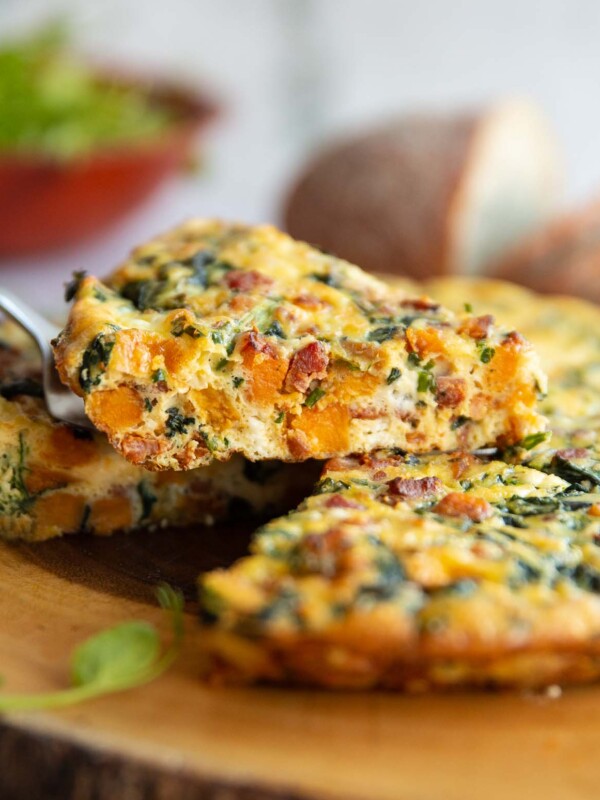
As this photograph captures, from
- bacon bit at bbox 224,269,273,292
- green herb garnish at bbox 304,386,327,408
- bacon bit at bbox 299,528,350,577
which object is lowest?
bacon bit at bbox 299,528,350,577

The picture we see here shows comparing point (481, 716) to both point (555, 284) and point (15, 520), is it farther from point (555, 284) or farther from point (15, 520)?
point (555, 284)

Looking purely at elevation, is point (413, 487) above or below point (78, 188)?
above

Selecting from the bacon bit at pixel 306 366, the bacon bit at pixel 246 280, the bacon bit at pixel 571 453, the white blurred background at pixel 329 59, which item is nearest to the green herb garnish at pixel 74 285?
the bacon bit at pixel 246 280

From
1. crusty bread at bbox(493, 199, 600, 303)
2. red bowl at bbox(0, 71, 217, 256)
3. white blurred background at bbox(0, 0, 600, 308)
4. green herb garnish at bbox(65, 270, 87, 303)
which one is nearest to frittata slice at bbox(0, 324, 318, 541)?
green herb garnish at bbox(65, 270, 87, 303)

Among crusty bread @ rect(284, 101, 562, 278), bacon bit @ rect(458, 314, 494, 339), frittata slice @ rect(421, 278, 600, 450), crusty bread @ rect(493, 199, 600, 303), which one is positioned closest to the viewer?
bacon bit @ rect(458, 314, 494, 339)

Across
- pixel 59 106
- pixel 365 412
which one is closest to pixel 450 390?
pixel 365 412

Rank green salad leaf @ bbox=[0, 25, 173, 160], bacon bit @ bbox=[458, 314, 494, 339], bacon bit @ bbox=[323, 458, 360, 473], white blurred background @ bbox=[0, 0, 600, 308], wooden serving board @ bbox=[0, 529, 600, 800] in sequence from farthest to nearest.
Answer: white blurred background @ bbox=[0, 0, 600, 308]
green salad leaf @ bbox=[0, 25, 173, 160]
bacon bit @ bbox=[458, 314, 494, 339]
bacon bit @ bbox=[323, 458, 360, 473]
wooden serving board @ bbox=[0, 529, 600, 800]

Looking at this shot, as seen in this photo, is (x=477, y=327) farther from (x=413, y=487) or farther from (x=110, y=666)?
(x=110, y=666)

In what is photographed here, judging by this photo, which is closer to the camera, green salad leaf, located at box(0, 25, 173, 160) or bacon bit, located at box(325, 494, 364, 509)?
bacon bit, located at box(325, 494, 364, 509)

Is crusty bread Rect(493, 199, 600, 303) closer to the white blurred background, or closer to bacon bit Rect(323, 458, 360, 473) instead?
bacon bit Rect(323, 458, 360, 473)
